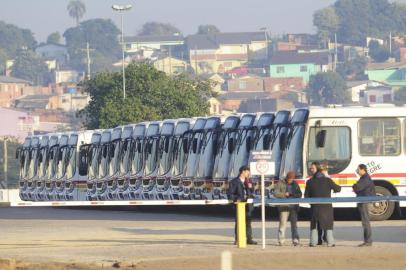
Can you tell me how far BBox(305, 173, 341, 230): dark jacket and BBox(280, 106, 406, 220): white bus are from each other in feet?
29.8

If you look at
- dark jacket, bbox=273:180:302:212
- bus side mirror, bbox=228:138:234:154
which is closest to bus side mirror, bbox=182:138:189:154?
bus side mirror, bbox=228:138:234:154

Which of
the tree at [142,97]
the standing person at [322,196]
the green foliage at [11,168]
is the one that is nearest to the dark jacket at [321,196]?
the standing person at [322,196]

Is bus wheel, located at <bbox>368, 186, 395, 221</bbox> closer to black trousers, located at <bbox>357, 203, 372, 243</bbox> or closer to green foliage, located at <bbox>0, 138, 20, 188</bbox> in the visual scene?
black trousers, located at <bbox>357, 203, 372, 243</bbox>

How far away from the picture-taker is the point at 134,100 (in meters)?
108

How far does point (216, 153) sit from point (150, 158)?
20.8ft

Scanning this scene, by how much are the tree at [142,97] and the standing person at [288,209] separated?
69.3m

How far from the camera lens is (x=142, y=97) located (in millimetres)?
113438

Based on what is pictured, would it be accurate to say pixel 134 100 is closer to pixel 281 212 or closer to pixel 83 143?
pixel 83 143

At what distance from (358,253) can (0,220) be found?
21173 millimetres

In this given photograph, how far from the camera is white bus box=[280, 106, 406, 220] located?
41.4m

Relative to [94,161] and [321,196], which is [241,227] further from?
[94,161]

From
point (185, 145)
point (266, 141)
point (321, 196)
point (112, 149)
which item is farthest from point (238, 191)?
point (112, 149)

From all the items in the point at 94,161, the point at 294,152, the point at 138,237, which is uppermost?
the point at 294,152

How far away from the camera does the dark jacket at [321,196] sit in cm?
3192
